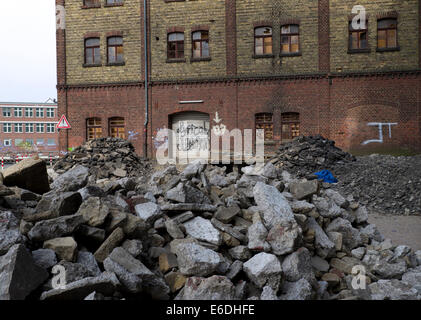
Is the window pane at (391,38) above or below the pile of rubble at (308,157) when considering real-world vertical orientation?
above

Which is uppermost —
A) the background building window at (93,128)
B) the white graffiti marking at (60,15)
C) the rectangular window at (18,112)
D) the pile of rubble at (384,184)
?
the white graffiti marking at (60,15)

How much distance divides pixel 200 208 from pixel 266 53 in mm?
15659

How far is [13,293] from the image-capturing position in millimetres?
2773

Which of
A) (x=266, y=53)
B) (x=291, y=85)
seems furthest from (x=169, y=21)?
(x=291, y=85)

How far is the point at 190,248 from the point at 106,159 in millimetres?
13003

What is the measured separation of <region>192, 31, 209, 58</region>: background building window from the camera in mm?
19078

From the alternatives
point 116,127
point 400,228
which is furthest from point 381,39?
point 116,127

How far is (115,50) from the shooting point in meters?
19.8

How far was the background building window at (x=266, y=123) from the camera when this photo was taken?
61.4 feet

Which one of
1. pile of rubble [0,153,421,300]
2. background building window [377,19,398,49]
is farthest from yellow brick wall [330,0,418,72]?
pile of rubble [0,153,421,300]

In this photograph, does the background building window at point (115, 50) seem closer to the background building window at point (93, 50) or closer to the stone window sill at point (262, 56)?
the background building window at point (93, 50)

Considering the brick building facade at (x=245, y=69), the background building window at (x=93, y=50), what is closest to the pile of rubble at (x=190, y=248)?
the brick building facade at (x=245, y=69)

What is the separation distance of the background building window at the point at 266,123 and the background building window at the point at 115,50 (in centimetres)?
843

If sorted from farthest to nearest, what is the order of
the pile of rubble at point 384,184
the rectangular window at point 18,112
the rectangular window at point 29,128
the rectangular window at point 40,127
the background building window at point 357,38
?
the rectangular window at point 40,127
the rectangular window at point 29,128
the rectangular window at point 18,112
the background building window at point 357,38
the pile of rubble at point 384,184
